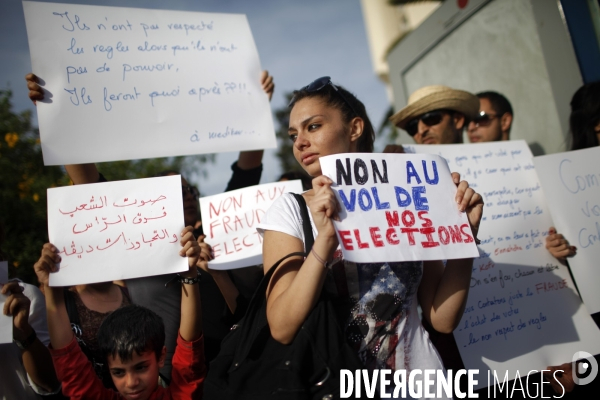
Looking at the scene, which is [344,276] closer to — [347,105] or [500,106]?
[347,105]

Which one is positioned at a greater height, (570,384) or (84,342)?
(84,342)

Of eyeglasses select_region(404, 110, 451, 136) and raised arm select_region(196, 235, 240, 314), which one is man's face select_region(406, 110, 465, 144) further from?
raised arm select_region(196, 235, 240, 314)

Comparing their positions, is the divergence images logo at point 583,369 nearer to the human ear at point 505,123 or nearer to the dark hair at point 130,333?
the human ear at point 505,123

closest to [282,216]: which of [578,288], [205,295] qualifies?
[205,295]

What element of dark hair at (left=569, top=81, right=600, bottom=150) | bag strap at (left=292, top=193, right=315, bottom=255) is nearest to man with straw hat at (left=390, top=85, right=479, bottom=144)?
dark hair at (left=569, top=81, right=600, bottom=150)

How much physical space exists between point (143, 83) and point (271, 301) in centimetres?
164

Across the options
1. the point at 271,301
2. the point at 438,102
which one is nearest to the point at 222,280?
the point at 271,301

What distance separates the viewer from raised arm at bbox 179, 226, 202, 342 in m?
2.14

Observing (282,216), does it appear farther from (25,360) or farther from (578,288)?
(578,288)

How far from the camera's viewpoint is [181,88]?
2717 mm

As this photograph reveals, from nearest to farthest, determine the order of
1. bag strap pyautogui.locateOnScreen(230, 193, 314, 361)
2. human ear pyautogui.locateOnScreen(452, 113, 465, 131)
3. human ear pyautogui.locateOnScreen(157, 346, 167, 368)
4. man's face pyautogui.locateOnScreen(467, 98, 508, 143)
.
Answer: bag strap pyautogui.locateOnScreen(230, 193, 314, 361), human ear pyautogui.locateOnScreen(157, 346, 167, 368), human ear pyautogui.locateOnScreen(452, 113, 465, 131), man's face pyautogui.locateOnScreen(467, 98, 508, 143)

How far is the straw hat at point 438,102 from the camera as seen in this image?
352cm

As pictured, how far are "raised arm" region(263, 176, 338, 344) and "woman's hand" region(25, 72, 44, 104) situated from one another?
59.6 inches

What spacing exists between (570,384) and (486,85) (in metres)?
3.41
